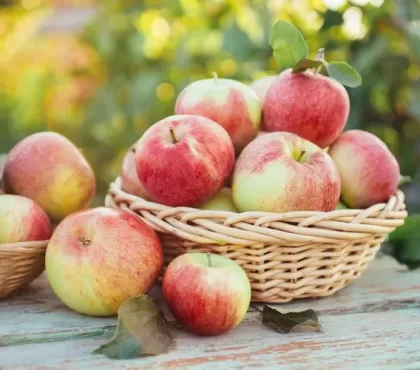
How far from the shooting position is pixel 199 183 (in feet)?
3.86

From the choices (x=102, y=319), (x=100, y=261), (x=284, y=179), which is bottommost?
(x=102, y=319)

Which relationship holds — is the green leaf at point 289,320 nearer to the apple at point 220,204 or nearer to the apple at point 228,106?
the apple at point 220,204

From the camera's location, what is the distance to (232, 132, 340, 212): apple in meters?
1.15

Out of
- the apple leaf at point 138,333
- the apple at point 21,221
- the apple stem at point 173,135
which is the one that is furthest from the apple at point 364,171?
the apple at point 21,221

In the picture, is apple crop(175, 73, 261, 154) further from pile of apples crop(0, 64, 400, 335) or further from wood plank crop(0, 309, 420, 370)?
wood plank crop(0, 309, 420, 370)

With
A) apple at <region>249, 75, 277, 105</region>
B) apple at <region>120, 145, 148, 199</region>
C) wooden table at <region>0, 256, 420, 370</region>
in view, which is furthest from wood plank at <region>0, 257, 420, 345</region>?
apple at <region>249, 75, 277, 105</region>

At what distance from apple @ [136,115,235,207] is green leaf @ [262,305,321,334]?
0.79ft

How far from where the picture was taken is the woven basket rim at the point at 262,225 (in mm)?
1118

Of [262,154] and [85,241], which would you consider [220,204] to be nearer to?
[262,154]

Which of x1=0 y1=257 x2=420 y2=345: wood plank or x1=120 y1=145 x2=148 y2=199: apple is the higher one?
x1=120 y1=145 x2=148 y2=199: apple

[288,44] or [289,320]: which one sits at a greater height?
[288,44]

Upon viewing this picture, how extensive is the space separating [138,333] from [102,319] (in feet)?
0.51

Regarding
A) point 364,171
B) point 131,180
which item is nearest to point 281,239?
point 364,171

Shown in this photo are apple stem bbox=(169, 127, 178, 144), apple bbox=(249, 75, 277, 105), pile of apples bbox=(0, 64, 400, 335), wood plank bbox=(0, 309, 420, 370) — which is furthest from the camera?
apple bbox=(249, 75, 277, 105)
